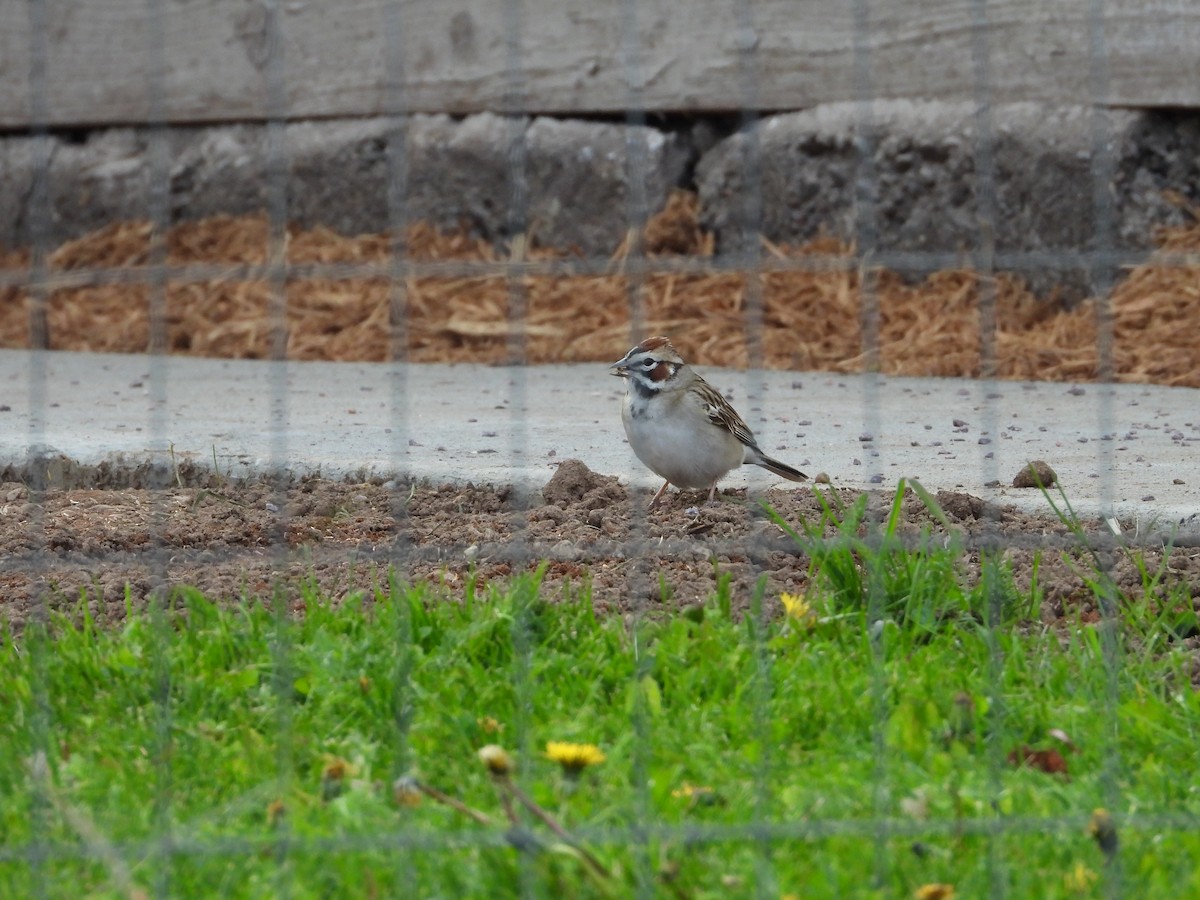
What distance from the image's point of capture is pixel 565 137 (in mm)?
8148

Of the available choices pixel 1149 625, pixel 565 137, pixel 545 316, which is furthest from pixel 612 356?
pixel 1149 625

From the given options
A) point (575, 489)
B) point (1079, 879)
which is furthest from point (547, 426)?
point (1079, 879)

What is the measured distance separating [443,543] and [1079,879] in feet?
7.10

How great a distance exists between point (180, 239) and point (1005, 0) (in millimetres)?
4043

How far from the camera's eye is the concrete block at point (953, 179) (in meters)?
7.12

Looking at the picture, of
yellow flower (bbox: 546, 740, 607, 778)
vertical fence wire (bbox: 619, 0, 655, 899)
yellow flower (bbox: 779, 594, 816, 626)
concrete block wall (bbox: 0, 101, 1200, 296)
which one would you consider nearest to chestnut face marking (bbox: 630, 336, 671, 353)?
vertical fence wire (bbox: 619, 0, 655, 899)

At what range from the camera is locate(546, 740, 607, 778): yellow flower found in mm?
2736

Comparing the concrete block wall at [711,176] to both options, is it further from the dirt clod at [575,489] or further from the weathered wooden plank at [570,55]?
the dirt clod at [575,489]

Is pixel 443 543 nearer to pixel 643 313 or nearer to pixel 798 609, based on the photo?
pixel 798 609

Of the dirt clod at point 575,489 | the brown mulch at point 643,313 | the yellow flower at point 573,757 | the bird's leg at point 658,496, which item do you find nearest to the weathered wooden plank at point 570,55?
the brown mulch at point 643,313

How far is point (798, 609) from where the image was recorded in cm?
358

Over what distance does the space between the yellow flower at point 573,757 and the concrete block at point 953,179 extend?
14.9 feet

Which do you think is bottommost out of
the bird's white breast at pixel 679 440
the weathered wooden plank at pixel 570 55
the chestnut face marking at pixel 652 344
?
the bird's white breast at pixel 679 440

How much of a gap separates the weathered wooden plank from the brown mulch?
600 millimetres
